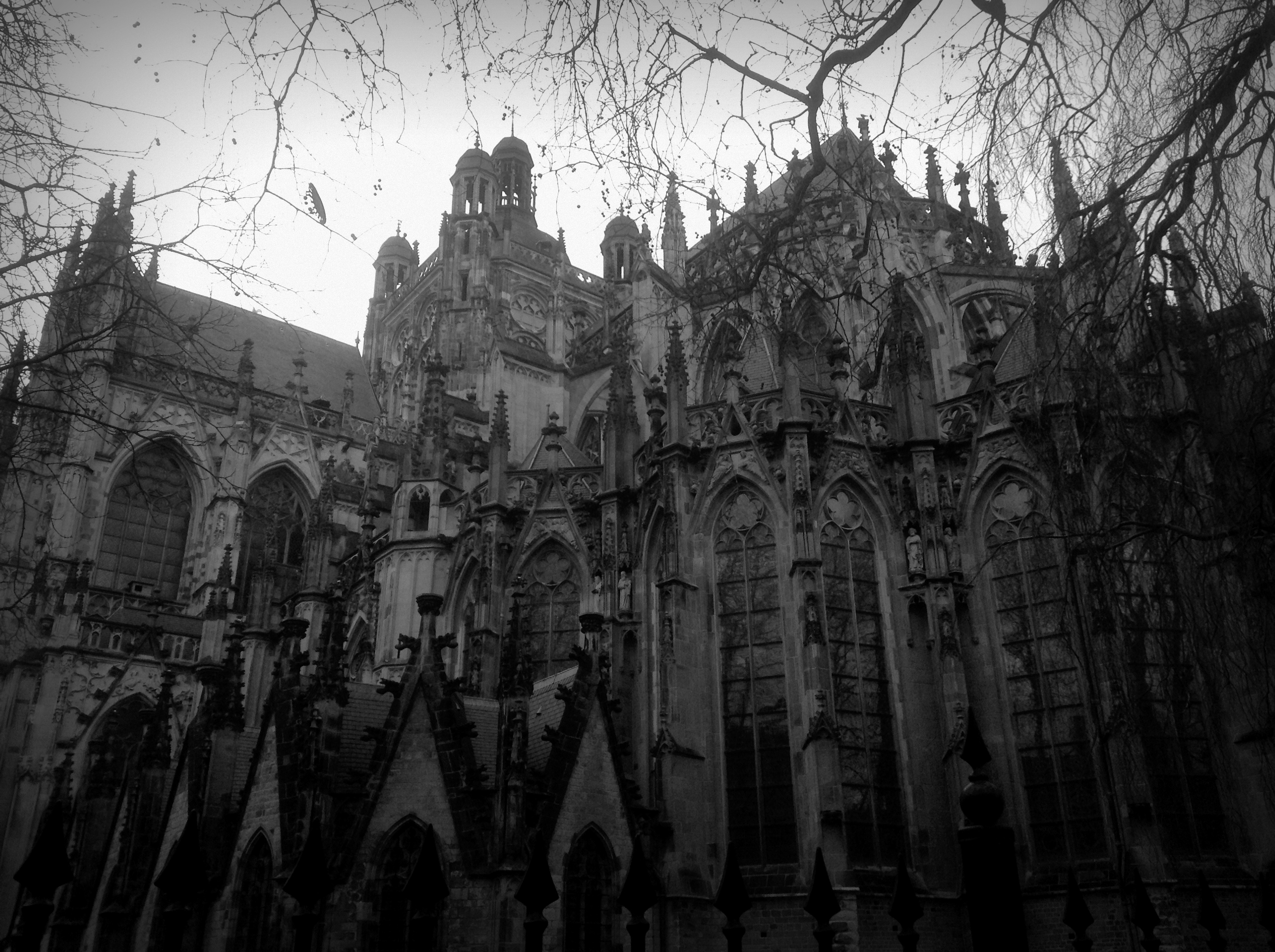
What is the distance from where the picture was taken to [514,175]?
48.2m

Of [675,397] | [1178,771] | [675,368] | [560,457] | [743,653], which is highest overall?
[560,457]

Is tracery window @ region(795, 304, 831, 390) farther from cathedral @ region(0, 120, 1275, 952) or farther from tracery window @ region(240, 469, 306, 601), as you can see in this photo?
tracery window @ region(240, 469, 306, 601)

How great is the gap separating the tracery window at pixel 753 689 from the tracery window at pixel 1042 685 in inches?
150

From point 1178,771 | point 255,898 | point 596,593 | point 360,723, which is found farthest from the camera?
point 596,593

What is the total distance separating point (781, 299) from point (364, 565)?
18.2 meters

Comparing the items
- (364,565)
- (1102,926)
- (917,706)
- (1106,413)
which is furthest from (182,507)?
(1106,413)

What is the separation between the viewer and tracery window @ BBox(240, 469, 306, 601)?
34.8 meters

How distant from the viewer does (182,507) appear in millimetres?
35125

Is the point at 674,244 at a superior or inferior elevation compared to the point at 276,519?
superior

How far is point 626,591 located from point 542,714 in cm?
276

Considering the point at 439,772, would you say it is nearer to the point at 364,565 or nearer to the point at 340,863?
the point at 340,863

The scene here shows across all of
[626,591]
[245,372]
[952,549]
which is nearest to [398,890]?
[626,591]

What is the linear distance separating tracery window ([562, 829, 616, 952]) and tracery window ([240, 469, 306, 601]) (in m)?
19.2

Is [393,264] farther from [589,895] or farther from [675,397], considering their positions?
[589,895]
